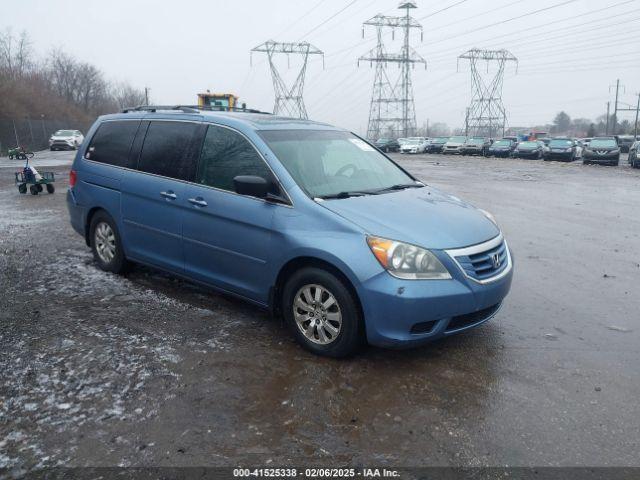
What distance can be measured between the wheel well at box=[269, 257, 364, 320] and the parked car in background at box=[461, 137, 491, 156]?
40839 millimetres

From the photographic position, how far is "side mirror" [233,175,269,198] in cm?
421

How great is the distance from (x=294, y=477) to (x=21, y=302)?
366cm

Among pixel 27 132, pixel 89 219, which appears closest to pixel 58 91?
pixel 27 132

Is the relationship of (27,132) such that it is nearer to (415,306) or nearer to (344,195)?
(344,195)

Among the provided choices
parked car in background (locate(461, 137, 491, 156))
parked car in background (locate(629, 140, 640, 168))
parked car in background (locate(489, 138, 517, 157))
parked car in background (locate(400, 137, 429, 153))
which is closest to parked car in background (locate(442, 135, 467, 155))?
parked car in background (locate(461, 137, 491, 156))

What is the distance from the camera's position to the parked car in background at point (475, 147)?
42750 millimetres

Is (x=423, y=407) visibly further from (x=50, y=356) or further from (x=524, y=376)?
(x=50, y=356)

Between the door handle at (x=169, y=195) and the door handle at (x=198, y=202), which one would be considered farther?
the door handle at (x=169, y=195)

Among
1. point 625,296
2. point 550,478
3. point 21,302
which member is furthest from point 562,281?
point 21,302

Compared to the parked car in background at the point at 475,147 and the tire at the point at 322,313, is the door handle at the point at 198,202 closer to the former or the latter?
the tire at the point at 322,313

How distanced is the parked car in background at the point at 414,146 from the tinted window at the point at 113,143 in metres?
43.1

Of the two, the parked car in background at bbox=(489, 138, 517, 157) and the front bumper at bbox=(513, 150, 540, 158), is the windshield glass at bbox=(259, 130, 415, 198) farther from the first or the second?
the parked car in background at bbox=(489, 138, 517, 157)

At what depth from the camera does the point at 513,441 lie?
10.0 feet

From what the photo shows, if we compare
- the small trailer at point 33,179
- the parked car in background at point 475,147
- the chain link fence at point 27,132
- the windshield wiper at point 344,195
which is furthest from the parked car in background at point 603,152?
the chain link fence at point 27,132
